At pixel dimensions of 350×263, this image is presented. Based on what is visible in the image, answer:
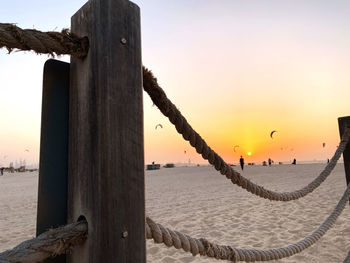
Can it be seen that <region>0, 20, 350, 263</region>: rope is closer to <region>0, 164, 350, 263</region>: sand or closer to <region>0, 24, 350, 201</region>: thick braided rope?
<region>0, 24, 350, 201</region>: thick braided rope

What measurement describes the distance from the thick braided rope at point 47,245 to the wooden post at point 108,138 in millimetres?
34

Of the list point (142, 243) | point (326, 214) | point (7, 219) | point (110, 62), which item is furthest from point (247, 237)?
point (7, 219)

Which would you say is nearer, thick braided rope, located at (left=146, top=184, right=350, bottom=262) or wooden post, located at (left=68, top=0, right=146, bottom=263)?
wooden post, located at (left=68, top=0, right=146, bottom=263)

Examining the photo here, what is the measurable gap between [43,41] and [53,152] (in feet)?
1.17

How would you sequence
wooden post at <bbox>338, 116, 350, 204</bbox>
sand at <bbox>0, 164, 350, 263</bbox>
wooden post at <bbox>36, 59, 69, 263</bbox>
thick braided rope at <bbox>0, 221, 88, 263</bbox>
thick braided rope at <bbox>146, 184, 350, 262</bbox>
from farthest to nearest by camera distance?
sand at <bbox>0, 164, 350, 263</bbox>, wooden post at <bbox>338, 116, 350, 204</bbox>, thick braided rope at <bbox>146, 184, 350, 262</bbox>, wooden post at <bbox>36, 59, 69, 263</bbox>, thick braided rope at <bbox>0, 221, 88, 263</bbox>

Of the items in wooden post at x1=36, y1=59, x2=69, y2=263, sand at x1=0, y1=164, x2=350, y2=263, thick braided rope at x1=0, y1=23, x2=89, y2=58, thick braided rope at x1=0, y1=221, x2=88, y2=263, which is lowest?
sand at x1=0, y1=164, x2=350, y2=263

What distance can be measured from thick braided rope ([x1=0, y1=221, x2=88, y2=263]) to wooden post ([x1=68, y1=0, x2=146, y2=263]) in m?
0.03

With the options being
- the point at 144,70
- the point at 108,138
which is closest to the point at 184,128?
the point at 144,70

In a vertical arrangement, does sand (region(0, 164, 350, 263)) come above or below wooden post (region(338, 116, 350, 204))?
below

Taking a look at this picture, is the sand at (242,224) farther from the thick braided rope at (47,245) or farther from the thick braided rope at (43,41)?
the thick braided rope at (43,41)

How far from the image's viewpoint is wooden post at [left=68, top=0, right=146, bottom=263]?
2.51 feet

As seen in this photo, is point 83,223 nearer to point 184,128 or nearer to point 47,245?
point 47,245

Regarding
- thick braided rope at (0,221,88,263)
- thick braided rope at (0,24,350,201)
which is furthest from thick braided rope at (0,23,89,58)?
thick braided rope at (0,221,88,263)

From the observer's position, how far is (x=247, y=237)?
15.0ft
